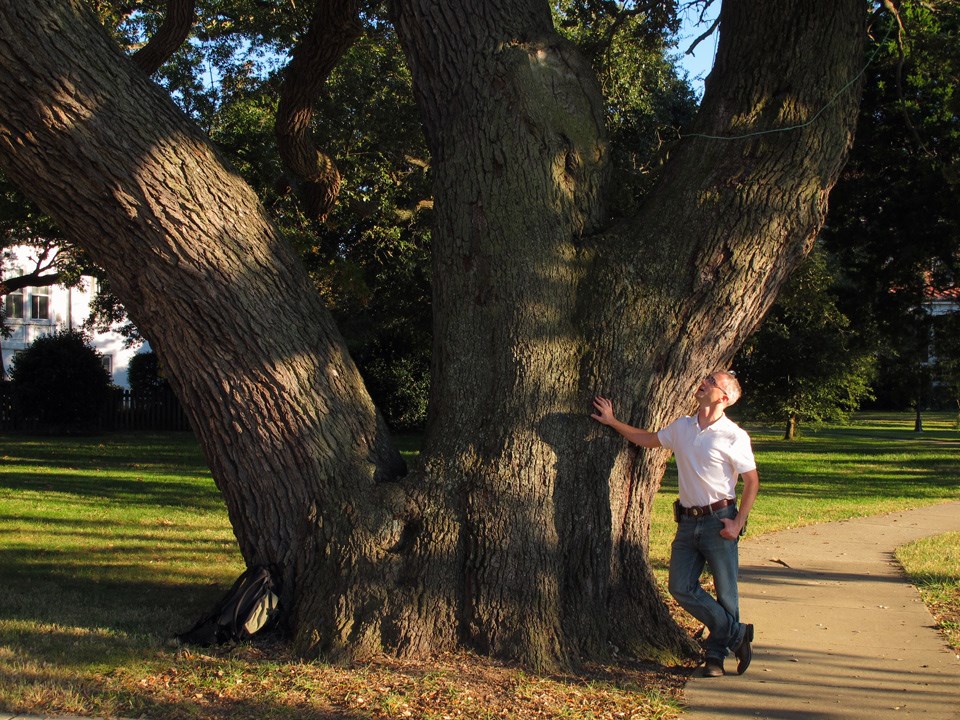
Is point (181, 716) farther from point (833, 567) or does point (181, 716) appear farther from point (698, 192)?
point (833, 567)

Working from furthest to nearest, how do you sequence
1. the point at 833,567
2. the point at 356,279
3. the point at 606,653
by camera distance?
the point at 356,279
the point at 833,567
the point at 606,653

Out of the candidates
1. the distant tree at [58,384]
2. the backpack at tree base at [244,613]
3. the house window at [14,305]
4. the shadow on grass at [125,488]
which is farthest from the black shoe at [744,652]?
the house window at [14,305]

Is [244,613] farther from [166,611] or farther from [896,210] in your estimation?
[896,210]

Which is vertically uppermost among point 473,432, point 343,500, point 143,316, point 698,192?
point 698,192

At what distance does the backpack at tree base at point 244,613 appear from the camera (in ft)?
19.4

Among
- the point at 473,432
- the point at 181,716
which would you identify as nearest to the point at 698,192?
the point at 473,432

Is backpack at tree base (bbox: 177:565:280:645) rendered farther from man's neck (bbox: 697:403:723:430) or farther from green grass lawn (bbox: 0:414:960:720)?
man's neck (bbox: 697:403:723:430)

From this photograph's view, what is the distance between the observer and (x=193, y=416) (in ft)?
20.2

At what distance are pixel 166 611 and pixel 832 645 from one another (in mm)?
4549

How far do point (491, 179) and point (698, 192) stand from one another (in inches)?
49.3

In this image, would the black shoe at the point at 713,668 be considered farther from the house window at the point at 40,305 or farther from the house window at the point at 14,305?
the house window at the point at 40,305

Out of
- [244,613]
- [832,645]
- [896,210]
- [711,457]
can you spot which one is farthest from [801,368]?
[244,613]

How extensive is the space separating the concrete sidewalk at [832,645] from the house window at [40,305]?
37.3m

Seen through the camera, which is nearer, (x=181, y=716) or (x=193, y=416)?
(x=181, y=716)
